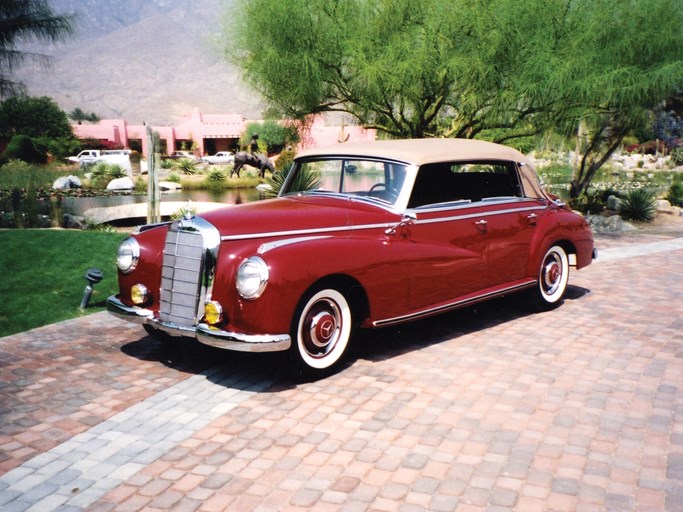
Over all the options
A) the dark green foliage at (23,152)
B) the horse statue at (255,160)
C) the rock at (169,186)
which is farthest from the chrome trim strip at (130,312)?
the dark green foliage at (23,152)

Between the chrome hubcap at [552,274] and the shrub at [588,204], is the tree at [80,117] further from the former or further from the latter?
the chrome hubcap at [552,274]

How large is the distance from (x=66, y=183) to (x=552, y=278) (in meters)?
25.8

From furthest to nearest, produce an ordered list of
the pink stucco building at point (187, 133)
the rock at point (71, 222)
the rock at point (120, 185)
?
1. the pink stucco building at point (187, 133)
2. the rock at point (120, 185)
3. the rock at point (71, 222)

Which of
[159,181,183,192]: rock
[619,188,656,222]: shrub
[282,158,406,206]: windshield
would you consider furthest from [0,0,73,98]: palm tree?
[282,158,406,206]: windshield

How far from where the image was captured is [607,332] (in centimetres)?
608

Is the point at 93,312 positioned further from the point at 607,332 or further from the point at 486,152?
the point at 607,332

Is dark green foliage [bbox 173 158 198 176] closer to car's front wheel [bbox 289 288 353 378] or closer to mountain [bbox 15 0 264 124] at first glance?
car's front wheel [bbox 289 288 353 378]

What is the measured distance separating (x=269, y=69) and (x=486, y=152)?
6662 mm

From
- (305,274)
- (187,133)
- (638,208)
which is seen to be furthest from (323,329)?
(187,133)

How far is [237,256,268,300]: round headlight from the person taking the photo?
4.37 meters

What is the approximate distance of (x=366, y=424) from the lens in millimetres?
4098

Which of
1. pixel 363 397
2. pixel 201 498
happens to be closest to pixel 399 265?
pixel 363 397

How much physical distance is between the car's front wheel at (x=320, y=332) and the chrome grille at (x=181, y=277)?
0.78 metres

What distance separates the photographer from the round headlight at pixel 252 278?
4.37m
